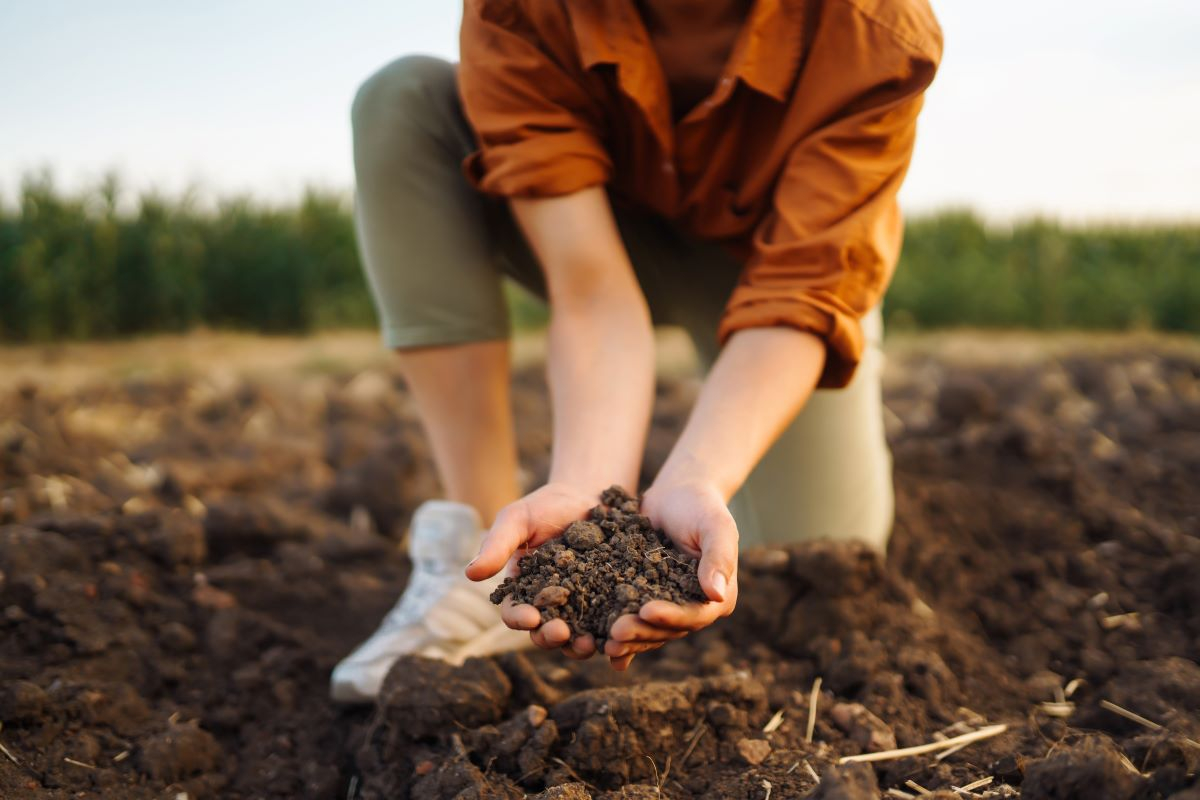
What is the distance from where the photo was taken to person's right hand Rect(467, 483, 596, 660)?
3.80ft

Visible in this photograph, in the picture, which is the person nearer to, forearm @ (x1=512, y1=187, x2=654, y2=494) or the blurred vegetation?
forearm @ (x1=512, y1=187, x2=654, y2=494)

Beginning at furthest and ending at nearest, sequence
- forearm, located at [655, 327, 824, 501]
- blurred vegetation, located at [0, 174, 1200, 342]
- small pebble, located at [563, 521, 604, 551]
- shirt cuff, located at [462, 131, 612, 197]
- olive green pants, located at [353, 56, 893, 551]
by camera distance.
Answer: blurred vegetation, located at [0, 174, 1200, 342] → olive green pants, located at [353, 56, 893, 551] → shirt cuff, located at [462, 131, 612, 197] → forearm, located at [655, 327, 824, 501] → small pebble, located at [563, 521, 604, 551]

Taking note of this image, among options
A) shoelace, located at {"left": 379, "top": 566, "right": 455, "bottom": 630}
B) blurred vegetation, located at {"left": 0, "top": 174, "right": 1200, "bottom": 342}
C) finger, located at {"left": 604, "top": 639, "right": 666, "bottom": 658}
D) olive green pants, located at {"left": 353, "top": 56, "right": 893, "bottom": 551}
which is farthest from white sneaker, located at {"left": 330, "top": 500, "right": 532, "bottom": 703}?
blurred vegetation, located at {"left": 0, "top": 174, "right": 1200, "bottom": 342}

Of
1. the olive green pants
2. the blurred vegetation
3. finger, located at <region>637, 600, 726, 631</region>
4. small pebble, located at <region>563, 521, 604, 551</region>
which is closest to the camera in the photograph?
finger, located at <region>637, 600, 726, 631</region>

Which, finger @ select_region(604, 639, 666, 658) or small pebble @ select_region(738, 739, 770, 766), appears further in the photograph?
small pebble @ select_region(738, 739, 770, 766)

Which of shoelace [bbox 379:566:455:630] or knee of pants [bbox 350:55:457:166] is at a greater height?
knee of pants [bbox 350:55:457:166]

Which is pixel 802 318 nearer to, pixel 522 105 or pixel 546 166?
pixel 546 166

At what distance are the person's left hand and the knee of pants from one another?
977 mm

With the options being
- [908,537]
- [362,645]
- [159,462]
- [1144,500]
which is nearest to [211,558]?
[362,645]

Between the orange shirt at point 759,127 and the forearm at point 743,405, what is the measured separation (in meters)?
0.03

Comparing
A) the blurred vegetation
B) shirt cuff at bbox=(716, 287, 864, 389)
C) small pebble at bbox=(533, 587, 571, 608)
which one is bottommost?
the blurred vegetation

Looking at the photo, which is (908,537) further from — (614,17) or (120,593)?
(120,593)

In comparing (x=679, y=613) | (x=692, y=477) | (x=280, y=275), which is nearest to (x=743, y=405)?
(x=692, y=477)

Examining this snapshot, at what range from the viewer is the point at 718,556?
3.81 ft
